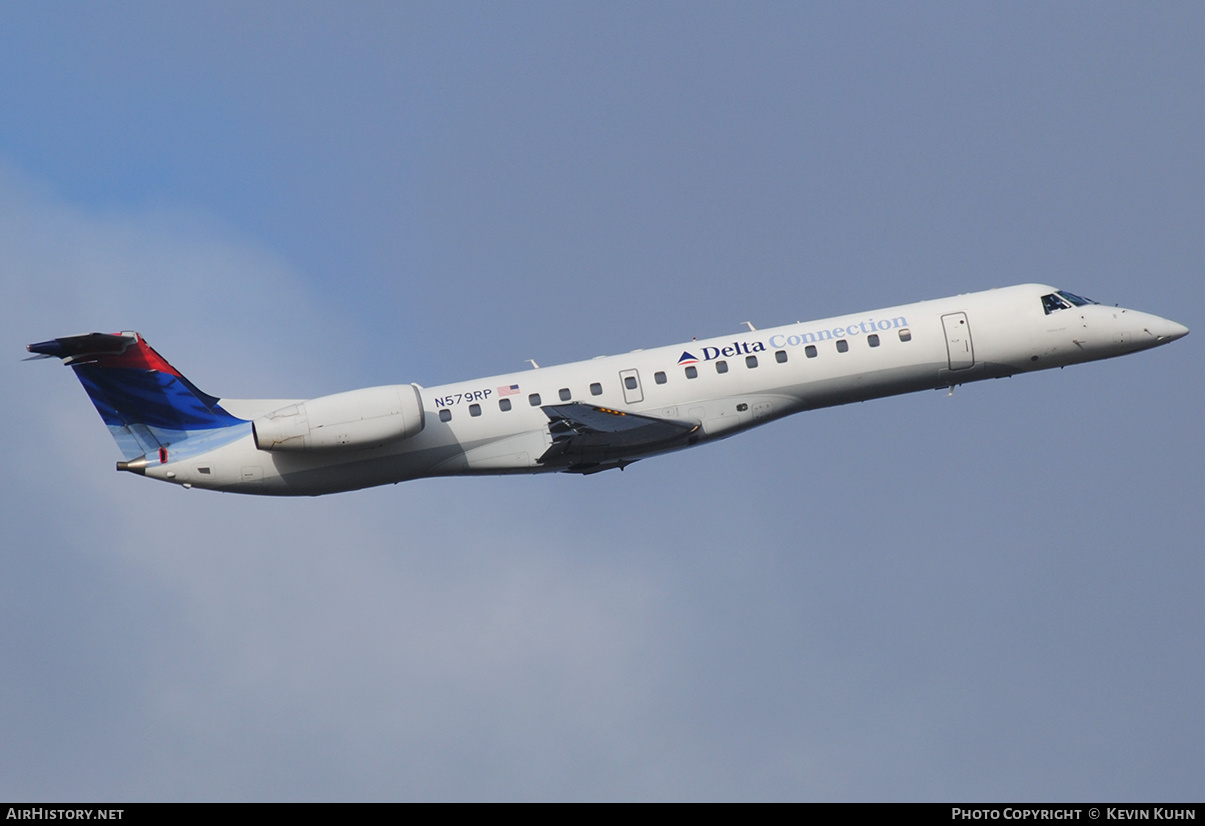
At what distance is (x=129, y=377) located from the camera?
33000 mm

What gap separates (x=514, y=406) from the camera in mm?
33469

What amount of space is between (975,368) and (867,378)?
2829 mm

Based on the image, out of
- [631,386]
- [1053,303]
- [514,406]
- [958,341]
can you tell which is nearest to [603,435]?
[631,386]

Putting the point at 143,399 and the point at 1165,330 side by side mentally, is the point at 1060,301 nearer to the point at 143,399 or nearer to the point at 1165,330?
the point at 1165,330

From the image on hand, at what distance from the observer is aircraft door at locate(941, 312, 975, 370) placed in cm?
3500

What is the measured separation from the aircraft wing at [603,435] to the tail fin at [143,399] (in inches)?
298

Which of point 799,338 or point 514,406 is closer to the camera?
point 514,406

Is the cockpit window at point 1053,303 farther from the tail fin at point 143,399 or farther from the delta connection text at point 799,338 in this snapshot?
the tail fin at point 143,399

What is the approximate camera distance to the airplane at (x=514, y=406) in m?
32.2

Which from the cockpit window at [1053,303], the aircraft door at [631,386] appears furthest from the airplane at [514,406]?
the cockpit window at [1053,303]

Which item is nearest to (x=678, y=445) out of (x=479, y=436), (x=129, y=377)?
(x=479, y=436)

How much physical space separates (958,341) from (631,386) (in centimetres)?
791

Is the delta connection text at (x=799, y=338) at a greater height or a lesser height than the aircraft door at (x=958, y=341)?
greater
